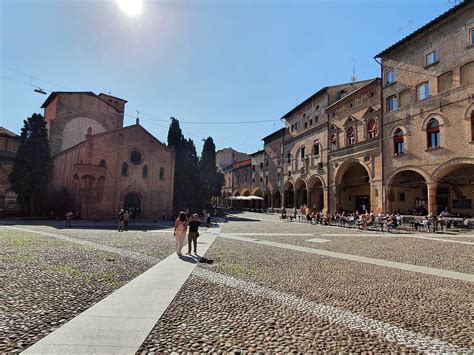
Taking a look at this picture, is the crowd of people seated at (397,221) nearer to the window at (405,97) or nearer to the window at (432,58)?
the window at (405,97)

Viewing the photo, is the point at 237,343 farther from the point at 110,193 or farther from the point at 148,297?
the point at 110,193

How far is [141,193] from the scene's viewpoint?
111ft

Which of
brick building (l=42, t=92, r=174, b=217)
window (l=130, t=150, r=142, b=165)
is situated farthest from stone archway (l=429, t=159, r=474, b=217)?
window (l=130, t=150, r=142, b=165)

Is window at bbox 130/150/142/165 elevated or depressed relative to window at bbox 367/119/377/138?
depressed

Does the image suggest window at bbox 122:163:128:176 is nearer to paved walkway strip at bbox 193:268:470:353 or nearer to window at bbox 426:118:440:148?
paved walkway strip at bbox 193:268:470:353

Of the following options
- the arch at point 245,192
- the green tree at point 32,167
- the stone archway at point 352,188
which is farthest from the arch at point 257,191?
the green tree at point 32,167

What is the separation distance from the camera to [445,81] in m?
22.2

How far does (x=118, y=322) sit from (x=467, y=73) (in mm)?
27545

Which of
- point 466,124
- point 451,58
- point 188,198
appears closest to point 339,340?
point 466,124

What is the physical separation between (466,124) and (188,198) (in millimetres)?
31691

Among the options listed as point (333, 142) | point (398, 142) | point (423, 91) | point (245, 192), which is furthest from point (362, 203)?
point (245, 192)

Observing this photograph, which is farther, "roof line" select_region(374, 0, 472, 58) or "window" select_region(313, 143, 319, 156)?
"window" select_region(313, 143, 319, 156)

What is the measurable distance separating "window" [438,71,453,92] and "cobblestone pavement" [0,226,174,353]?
24.8 meters

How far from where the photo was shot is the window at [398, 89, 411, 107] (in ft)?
82.5
